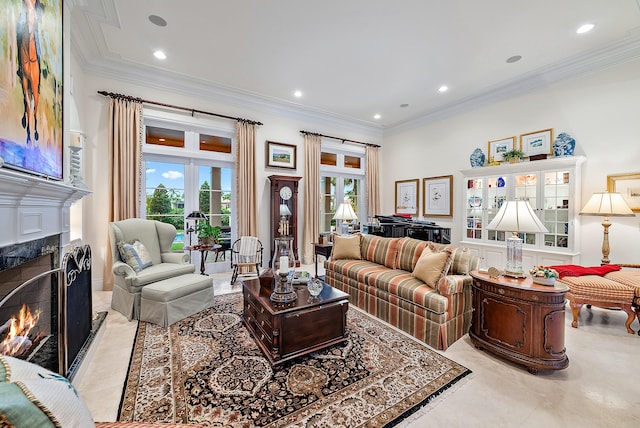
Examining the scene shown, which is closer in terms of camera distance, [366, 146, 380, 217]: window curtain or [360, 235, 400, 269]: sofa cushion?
[360, 235, 400, 269]: sofa cushion

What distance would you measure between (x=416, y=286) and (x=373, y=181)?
452cm

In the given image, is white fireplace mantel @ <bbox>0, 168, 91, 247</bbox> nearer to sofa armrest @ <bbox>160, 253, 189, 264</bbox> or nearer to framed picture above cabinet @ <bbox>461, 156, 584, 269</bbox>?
sofa armrest @ <bbox>160, 253, 189, 264</bbox>

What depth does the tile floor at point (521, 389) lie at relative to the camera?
1.64 metres

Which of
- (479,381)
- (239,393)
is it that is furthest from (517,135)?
(239,393)

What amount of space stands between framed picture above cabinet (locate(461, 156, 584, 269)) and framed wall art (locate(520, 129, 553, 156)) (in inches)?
13.8

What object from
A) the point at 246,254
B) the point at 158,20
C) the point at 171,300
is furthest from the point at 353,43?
the point at 171,300

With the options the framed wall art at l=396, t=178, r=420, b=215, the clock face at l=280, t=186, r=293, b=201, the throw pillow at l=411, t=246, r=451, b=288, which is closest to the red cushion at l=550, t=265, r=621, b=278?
the throw pillow at l=411, t=246, r=451, b=288

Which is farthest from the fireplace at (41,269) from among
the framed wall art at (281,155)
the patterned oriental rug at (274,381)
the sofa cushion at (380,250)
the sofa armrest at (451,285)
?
the framed wall art at (281,155)

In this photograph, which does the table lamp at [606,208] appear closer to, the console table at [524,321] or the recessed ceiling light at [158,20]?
the console table at [524,321]

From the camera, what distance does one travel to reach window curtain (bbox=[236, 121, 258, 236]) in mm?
5012

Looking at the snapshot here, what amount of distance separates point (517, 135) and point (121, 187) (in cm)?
651

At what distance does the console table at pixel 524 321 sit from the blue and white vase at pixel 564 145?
2.91m

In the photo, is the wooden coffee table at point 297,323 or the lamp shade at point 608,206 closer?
the wooden coffee table at point 297,323

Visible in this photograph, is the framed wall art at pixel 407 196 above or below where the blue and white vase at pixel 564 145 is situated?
below
